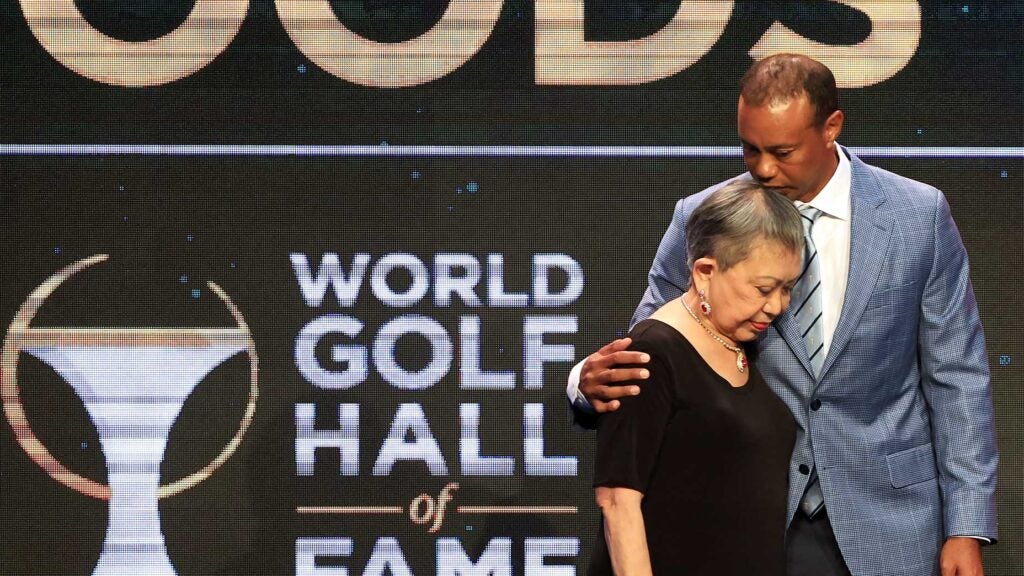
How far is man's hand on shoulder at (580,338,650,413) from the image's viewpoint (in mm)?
1801

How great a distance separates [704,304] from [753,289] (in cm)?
Result: 9

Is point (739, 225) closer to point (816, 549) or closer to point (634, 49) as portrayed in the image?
point (816, 549)

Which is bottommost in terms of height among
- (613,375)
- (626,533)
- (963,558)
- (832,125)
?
(963,558)

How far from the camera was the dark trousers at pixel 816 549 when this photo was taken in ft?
7.14

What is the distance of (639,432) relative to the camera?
5.90ft

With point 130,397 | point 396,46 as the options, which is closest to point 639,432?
point 396,46

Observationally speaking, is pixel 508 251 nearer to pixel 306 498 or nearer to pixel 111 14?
pixel 306 498

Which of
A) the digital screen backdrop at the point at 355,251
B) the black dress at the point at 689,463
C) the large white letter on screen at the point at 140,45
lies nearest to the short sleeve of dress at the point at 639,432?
the black dress at the point at 689,463

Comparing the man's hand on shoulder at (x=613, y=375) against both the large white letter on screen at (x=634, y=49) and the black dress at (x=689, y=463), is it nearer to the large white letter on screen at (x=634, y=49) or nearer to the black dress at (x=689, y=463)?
the black dress at (x=689, y=463)

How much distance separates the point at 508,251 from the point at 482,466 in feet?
1.92

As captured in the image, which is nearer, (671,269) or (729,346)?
(729,346)

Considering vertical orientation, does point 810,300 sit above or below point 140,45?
below

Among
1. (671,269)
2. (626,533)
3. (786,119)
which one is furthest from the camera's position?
(671,269)

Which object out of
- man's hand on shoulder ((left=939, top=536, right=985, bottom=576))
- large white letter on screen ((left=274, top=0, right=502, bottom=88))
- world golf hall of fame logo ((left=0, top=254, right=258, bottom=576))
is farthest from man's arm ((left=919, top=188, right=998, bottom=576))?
world golf hall of fame logo ((left=0, top=254, right=258, bottom=576))
